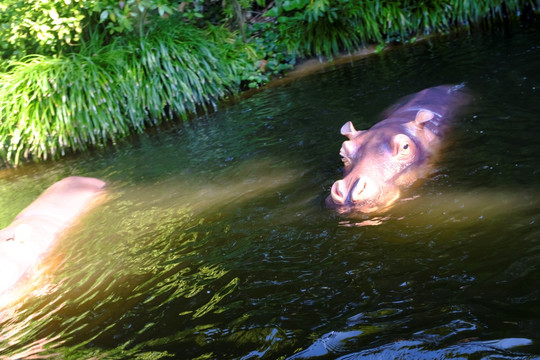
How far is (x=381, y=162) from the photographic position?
484 cm

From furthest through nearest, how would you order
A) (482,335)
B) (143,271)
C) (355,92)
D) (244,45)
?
(244,45)
(355,92)
(143,271)
(482,335)

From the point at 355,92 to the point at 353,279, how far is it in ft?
17.7

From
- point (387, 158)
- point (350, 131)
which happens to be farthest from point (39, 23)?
point (387, 158)

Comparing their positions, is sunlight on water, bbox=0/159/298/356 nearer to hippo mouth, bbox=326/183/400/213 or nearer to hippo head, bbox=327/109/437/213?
hippo head, bbox=327/109/437/213

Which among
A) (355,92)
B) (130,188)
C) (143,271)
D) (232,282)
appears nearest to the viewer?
(232,282)

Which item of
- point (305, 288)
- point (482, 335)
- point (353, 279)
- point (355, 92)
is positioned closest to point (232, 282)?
point (305, 288)

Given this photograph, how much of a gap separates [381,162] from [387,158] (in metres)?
0.09

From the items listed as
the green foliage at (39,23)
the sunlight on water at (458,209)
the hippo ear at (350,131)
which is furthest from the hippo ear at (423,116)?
the green foliage at (39,23)

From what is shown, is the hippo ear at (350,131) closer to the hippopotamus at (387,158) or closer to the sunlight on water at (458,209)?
the hippopotamus at (387,158)

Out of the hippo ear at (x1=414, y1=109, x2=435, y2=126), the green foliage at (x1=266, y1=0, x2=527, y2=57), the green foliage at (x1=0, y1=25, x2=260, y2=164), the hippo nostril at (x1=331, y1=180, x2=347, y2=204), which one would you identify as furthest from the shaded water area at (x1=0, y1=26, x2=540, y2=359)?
the green foliage at (x1=266, y1=0, x2=527, y2=57)

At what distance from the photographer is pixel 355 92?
8445 millimetres

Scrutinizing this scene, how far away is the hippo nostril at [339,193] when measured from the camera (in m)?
4.46

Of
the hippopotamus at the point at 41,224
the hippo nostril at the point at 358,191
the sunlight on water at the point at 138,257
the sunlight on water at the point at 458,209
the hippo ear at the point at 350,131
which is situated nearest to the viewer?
the sunlight on water at the point at 458,209

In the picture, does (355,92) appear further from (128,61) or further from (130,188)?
(128,61)
